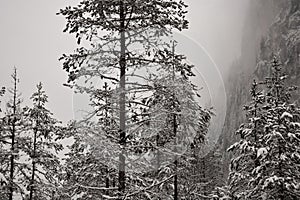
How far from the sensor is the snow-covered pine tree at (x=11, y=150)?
14266mm

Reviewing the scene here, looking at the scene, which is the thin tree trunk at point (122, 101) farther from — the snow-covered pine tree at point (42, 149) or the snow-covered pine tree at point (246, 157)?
the snow-covered pine tree at point (42, 149)

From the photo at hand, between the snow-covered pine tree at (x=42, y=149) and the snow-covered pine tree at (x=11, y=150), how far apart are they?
26.9 inches

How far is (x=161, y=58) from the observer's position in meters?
9.02

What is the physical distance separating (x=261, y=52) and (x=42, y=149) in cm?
13777

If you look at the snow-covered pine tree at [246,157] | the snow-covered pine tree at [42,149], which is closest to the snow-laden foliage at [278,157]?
the snow-covered pine tree at [246,157]

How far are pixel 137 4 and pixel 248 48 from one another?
175 metres

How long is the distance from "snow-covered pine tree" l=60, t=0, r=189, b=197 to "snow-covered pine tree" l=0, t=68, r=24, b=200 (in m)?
6.68

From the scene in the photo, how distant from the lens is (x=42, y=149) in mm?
20312

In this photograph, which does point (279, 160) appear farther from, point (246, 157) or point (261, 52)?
point (261, 52)

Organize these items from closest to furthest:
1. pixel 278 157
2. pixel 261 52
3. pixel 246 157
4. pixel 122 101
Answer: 1. pixel 122 101
2. pixel 278 157
3. pixel 246 157
4. pixel 261 52

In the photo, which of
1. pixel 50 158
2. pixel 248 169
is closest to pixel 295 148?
pixel 248 169

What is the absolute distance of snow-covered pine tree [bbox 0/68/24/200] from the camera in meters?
14.3

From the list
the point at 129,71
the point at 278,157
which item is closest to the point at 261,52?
the point at 278,157

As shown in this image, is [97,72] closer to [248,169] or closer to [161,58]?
[161,58]
